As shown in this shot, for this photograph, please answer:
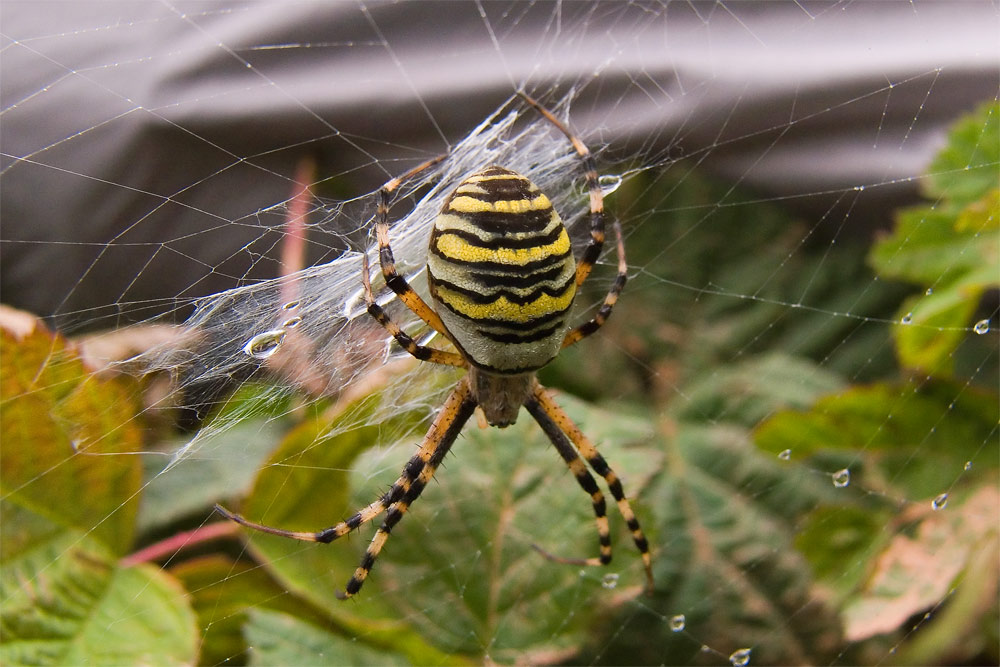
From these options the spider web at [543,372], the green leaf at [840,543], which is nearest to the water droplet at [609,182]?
the spider web at [543,372]

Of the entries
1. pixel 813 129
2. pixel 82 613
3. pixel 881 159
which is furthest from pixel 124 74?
pixel 881 159

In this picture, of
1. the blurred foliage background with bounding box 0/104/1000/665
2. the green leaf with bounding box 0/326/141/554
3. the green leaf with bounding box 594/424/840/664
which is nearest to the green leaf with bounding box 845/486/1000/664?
the blurred foliage background with bounding box 0/104/1000/665

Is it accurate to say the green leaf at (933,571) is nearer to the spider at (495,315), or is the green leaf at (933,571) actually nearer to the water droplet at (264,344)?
the spider at (495,315)

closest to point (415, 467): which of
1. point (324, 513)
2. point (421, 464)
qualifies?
point (421, 464)

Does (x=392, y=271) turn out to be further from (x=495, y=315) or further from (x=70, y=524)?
(x=70, y=524)

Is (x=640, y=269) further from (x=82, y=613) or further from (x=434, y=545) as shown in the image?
(x=82, y=613)

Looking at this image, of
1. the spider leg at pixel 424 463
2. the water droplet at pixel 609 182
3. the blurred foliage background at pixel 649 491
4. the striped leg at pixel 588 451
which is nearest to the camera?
the blurred foliage background at pixel 649 491

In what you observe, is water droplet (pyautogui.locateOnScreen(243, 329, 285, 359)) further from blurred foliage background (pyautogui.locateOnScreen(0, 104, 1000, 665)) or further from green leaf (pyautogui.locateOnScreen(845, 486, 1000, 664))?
green leaf (pyautogui.locateOnScreen(845, 486, 1000, 664))
